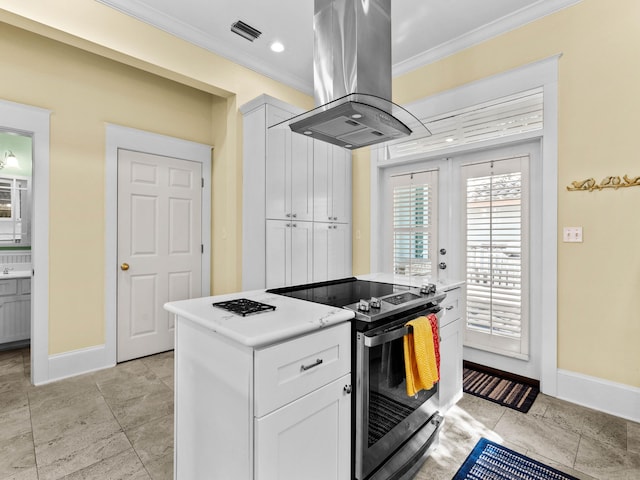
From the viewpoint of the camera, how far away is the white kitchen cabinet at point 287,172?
3160 mm

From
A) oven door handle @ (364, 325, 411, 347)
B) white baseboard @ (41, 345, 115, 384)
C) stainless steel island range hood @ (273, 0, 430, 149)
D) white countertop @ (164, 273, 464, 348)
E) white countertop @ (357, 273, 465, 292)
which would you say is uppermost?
stainless steel island range hood @ (273, 0, 430, 149)

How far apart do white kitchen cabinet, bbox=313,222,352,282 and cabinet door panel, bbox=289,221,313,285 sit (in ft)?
0.26

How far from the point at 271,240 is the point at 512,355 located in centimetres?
242

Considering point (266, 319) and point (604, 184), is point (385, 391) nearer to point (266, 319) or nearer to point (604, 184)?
point (266, 319)

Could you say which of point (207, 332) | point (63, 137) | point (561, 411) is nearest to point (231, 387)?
point (207, 332)

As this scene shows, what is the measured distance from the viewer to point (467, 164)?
3.19 metres

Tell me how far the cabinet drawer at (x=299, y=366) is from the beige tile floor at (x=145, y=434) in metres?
0.97

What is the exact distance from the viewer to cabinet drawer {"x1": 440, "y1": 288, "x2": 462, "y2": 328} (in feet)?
7.02

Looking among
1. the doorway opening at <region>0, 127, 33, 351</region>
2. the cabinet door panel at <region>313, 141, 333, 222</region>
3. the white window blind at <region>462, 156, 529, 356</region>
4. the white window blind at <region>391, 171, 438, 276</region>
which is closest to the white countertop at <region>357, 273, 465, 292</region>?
the white window blind at <region>462, 156, 529, 356</region>

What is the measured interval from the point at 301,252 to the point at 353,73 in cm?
194

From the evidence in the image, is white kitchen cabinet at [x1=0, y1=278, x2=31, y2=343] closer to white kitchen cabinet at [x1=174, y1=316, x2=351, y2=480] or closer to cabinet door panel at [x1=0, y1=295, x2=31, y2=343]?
cabinet door panel at [x1=0, y1=295, x2=31, y2=343]

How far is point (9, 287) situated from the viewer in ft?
11.5

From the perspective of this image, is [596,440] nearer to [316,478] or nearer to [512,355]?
[512,355]

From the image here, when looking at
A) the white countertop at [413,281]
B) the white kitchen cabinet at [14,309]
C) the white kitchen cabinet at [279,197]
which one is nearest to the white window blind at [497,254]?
the white countertop at [413,281]
